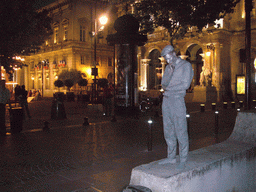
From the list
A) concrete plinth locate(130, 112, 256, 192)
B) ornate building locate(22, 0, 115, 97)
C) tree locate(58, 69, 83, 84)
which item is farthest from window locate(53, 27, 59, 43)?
concrete plinth locate(130, 112, 256, 192)

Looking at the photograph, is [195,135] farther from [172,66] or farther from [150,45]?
[150,45]

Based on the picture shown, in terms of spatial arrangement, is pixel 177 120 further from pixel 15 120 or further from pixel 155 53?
pixel 155 53

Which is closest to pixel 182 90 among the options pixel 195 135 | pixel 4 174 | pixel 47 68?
pixel 4 174

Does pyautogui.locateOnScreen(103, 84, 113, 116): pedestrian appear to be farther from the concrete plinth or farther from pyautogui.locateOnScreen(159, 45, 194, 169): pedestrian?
pyautogui.locateOnScreen(159, 45, 194, 169): pedestrian

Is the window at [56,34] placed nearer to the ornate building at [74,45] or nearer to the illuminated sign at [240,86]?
the ornate building at [74,45]

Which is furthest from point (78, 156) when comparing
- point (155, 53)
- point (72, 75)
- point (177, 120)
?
point (72, 75)

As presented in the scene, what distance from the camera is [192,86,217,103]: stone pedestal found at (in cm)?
2827

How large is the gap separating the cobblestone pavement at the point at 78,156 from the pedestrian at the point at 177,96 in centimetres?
147

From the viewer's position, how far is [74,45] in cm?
4475

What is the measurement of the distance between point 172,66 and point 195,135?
6.06 m

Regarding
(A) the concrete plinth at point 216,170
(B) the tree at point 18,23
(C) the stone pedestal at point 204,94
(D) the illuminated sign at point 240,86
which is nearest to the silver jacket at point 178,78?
(A) the concrete plinth at point 216,170

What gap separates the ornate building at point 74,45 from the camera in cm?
4544

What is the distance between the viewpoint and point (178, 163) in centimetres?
379

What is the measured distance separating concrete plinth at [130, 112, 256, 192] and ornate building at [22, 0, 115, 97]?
39628mm
